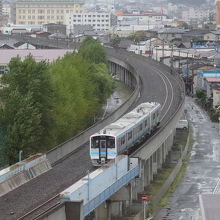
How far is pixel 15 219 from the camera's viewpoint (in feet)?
86.1

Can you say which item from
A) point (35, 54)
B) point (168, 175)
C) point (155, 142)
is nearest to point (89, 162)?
point (155, 142)

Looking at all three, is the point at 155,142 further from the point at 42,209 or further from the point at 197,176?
the point at 42,209

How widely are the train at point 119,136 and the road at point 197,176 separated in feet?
9.90

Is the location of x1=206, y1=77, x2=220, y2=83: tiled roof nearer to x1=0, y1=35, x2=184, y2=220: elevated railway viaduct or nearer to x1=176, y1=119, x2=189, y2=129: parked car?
x1=0, y1=35, x2=184, y2=220: elevated railway viaduct

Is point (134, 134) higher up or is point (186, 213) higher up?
point (134, 134)

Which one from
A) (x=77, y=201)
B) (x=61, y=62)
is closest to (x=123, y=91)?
(x=61, y=62)

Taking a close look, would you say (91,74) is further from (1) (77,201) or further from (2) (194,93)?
(1) (77,201)

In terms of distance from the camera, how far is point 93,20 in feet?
633

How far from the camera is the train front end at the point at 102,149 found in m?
34.3

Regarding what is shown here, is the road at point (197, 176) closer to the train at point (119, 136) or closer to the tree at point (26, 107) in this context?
the train at point (119, 136)

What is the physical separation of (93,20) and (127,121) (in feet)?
510

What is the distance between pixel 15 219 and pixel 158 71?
177ft

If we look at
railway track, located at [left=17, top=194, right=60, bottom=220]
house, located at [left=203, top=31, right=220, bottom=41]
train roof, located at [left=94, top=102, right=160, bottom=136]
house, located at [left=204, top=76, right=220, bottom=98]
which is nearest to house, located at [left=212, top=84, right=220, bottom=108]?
house, located at [left=204, top=76, right=220, bottom=98]

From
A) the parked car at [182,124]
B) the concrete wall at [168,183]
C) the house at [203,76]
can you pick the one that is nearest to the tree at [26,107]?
the concrete wall at [168,183]
